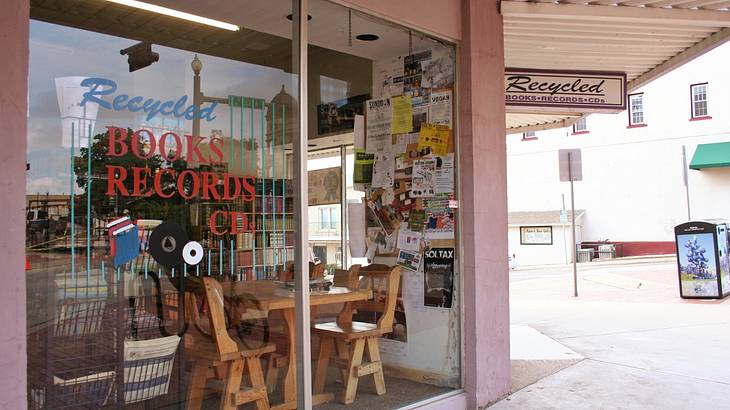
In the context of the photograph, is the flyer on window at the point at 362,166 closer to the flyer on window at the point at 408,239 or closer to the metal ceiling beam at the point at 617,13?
the flyer on window at the point at 408,239

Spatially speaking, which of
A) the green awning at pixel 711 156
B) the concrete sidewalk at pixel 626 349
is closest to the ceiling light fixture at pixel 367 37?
the concrete sidewalk at pixel 626 349

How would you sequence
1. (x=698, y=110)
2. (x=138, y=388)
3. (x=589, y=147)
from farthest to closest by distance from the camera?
1. (x=589, y=147)
2. (x=698, y=110)
3. (x=138, y=388)

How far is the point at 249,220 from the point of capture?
175 inches

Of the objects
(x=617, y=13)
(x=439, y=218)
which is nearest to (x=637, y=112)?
A: (x=617, y=13)

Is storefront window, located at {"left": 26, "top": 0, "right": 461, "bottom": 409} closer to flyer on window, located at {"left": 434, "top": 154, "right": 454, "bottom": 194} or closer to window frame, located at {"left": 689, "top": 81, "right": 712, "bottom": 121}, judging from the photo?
flyer on window, located at {"left": 434, "top": 154, "right": 454, "bottom": 194}

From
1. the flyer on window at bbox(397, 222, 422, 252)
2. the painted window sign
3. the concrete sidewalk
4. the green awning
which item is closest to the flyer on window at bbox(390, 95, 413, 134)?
the flyer on window at bbox(397, 222, 422, 252)

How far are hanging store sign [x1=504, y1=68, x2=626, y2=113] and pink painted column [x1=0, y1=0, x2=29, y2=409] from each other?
16.7 feet

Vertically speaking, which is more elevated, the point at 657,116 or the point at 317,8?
the point at 657,116

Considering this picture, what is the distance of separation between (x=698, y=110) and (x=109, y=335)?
2497 centimetres

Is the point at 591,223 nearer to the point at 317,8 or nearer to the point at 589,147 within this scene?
the point at 589,147

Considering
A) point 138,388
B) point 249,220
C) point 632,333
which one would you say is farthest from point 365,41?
point 632,333

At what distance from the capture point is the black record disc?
4363 millimetres

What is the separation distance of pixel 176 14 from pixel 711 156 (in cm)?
2288

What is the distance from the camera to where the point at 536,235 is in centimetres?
2670
